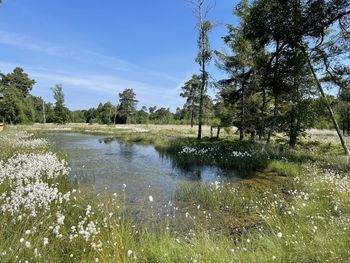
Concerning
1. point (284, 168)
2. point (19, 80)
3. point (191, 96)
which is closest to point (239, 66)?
point (284, 168)

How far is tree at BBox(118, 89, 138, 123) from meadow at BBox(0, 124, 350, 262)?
98.9 metres

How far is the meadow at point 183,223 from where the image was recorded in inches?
188

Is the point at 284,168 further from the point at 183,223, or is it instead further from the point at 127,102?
the point at 127,102

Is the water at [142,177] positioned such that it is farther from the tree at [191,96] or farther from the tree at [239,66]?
the tree at [191,96]

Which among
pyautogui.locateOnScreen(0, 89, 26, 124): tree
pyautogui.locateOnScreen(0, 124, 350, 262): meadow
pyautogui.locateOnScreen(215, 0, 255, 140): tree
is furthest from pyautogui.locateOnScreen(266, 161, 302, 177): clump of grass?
pyautogui.locateOnScreen(0, 89, 26, 124): tree

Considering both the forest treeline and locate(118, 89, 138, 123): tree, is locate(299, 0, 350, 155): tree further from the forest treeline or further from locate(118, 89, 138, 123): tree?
locate(118, 89, 138, 123): tree

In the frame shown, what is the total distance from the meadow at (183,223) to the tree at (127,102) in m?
98.9

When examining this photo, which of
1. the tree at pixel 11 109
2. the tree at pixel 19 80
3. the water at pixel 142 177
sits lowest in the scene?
the water at pixel 142 177

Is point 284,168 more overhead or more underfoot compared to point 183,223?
more overhead

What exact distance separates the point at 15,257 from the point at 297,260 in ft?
14.2

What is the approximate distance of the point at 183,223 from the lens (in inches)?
310

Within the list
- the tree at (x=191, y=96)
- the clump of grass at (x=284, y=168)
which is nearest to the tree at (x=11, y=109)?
the tree at (x=191, y=96)

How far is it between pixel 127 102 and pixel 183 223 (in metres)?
110

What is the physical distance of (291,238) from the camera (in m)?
5.64
